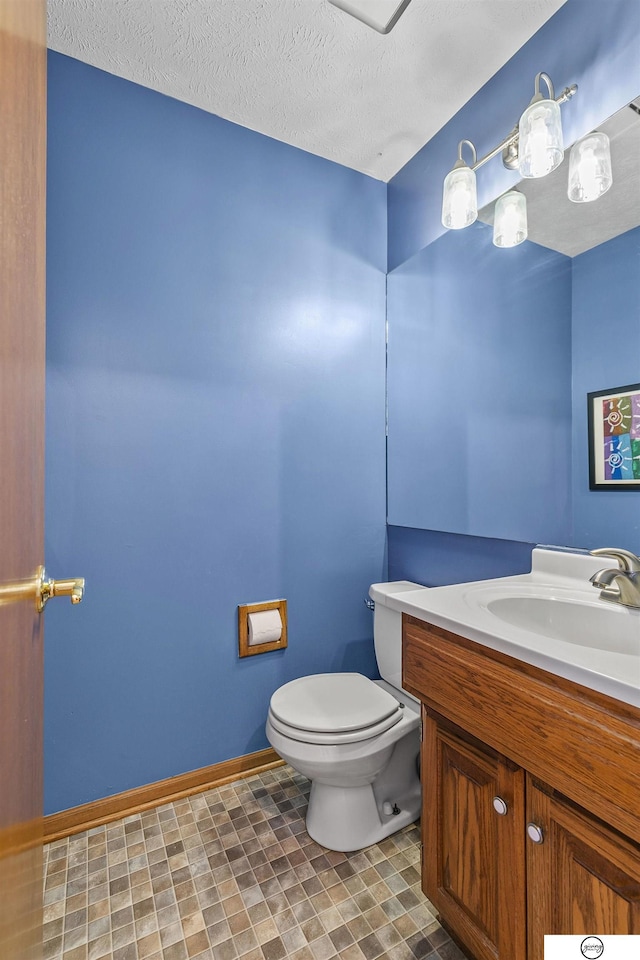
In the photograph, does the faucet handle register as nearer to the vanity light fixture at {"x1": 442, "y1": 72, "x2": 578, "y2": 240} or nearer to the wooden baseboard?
the vanity light fixture at {"x1": 442, "y1": 72, "x2": 578, "y2": 240}

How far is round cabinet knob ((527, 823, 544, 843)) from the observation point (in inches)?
30.6

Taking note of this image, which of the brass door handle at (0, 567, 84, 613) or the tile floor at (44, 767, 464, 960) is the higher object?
the brass door handle at (0, 567, 84, 613)

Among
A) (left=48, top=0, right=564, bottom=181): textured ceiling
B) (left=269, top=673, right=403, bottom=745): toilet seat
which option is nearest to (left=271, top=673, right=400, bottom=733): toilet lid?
(left=269, top=673, right=403, bottom=745): toilet seat

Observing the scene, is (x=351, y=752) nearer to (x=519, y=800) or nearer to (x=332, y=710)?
(x=332, y=710)

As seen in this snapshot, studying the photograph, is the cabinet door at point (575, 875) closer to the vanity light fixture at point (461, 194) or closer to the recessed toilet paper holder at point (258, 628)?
the recessed toilet paper holder at point (258, 628)

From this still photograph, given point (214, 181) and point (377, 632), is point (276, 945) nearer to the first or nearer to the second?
point (377, 632)

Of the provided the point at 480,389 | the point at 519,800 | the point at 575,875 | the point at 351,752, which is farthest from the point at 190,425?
the point at 575,875

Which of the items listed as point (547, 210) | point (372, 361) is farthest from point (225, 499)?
point (547, 210)

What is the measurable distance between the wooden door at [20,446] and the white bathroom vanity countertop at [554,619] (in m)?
0.76

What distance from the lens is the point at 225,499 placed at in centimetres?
167

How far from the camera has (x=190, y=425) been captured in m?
1.61

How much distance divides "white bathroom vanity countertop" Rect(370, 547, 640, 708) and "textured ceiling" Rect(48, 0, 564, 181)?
1.60 meters

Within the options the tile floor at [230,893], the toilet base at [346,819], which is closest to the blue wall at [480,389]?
the toilet base at [346,819]

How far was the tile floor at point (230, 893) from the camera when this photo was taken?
107cm
